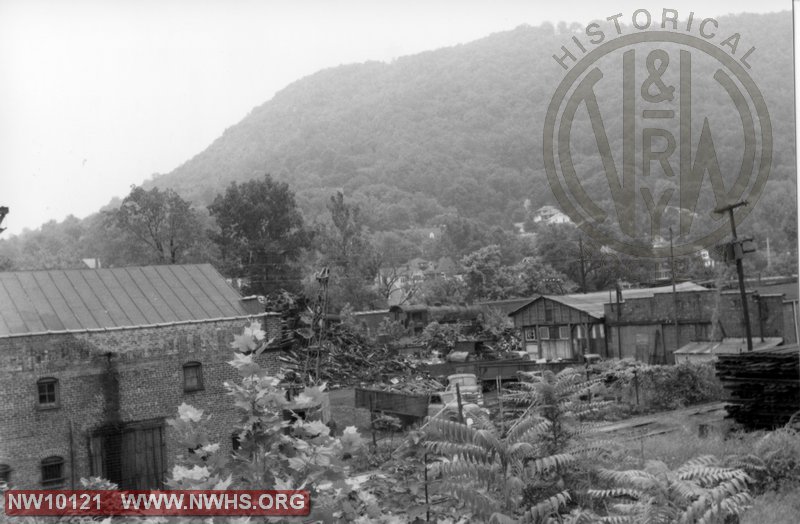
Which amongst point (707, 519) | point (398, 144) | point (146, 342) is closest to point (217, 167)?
point (398, 144)

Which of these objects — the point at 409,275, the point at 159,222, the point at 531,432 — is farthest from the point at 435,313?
the point at 531,432

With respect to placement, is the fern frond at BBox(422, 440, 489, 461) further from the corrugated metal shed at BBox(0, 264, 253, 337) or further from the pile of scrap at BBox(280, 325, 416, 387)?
the pile of scrap at BBox(280, 325, 416, 387)

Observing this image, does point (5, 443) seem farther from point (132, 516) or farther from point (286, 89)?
point (286, 89)

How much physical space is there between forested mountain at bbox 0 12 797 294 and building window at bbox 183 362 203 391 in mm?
6888

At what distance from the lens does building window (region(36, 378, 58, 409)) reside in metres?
11.0

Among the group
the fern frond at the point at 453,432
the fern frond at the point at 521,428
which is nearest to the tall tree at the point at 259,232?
the fern frond at the point at 521,428

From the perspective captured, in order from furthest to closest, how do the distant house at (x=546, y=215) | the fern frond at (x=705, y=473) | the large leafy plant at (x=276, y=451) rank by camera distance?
the distant house at (x=546, y=215) → the fern frond at (x=705, y=473) → the large leafy plant at (x=276, y=451)

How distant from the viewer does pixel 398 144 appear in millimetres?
32781

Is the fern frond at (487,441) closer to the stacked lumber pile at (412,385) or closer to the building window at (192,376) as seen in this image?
the building window at (192,376)

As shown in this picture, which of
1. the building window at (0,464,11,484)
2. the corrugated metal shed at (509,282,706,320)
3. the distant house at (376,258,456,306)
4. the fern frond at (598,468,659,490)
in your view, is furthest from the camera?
the distant house at (376,258,456,306)

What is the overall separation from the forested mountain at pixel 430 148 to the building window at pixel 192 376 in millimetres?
6888

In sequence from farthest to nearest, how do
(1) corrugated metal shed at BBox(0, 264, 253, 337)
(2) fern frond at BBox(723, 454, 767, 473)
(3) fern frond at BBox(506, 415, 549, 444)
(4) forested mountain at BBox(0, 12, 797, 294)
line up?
1. (4) forested mountain at BBox(0, 12, 797, 294)
2. (1) corrugated metal shed at BBox(0, 264, 253, 337)
3. (2) fern frond at BBox(723, 454, 767, 473)
4. (3) fern frond at BBox(506, 415, 549, 444)
